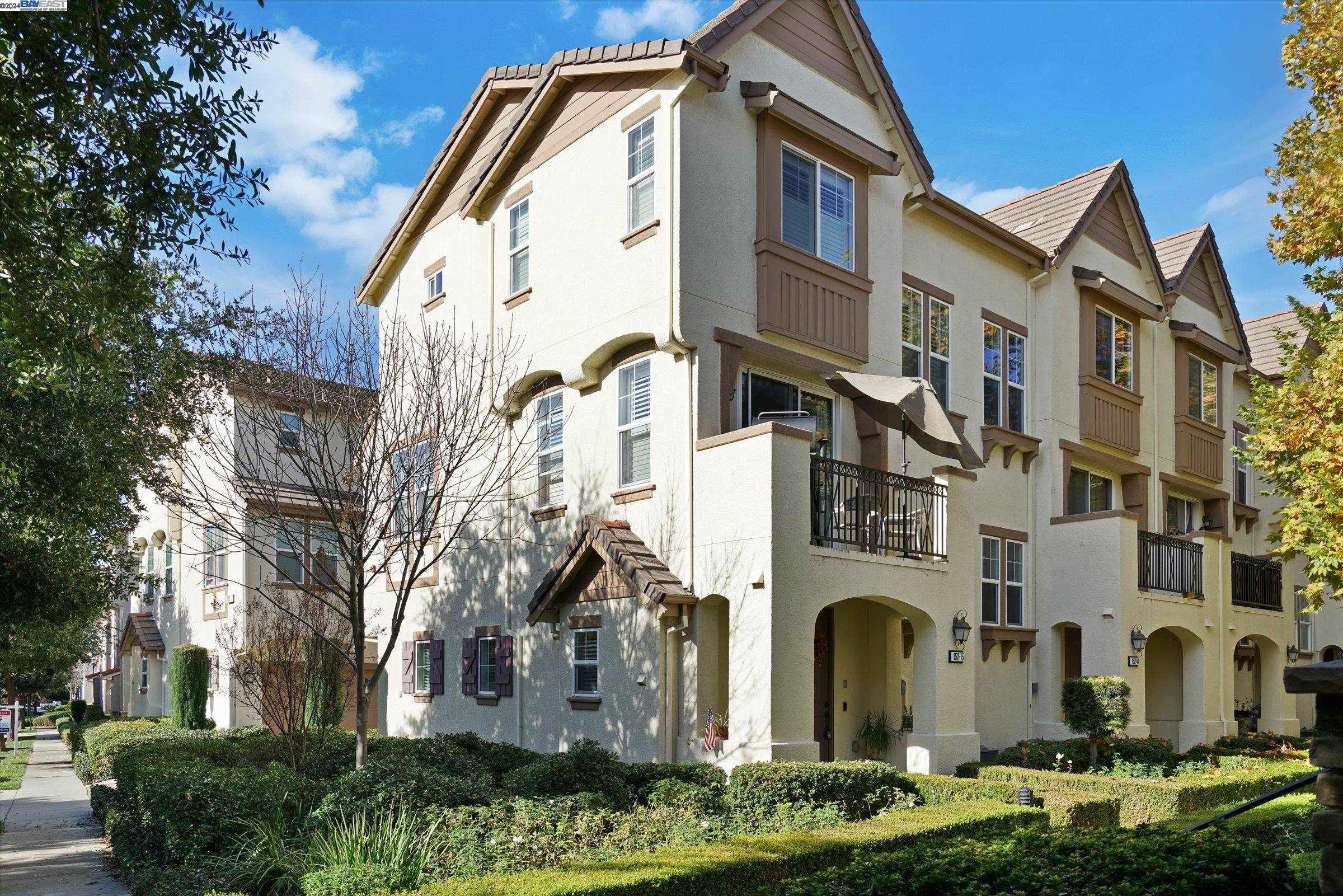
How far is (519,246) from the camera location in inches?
742

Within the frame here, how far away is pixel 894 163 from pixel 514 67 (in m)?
6.98

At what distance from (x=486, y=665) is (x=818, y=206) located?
32.2 ft

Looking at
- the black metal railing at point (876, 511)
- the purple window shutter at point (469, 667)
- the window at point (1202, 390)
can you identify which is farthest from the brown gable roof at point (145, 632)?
the window at point (1202, 390)

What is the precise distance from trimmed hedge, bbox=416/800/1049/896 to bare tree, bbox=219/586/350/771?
8380mm

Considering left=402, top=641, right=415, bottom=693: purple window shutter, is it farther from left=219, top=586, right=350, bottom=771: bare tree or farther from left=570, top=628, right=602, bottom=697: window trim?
left=570, top=628, right=602, bottom=697: window trim

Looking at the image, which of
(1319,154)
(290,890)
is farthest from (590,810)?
(1319,154)

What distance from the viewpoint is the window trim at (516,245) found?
18.4m

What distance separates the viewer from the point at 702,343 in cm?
1495

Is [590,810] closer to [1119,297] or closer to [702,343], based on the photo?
[702,343]

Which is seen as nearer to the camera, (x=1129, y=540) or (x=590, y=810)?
(x=590, y=810)

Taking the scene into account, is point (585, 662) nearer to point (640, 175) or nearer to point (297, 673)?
point (297, 673)

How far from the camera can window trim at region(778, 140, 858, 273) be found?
1597 cm

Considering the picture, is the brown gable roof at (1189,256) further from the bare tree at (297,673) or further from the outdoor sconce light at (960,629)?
the bare tree at (297,673)

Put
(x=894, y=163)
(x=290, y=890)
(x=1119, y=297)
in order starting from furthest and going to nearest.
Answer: (x=1119, y=297)
(x=894, y=163)
(x=290, y=890)
